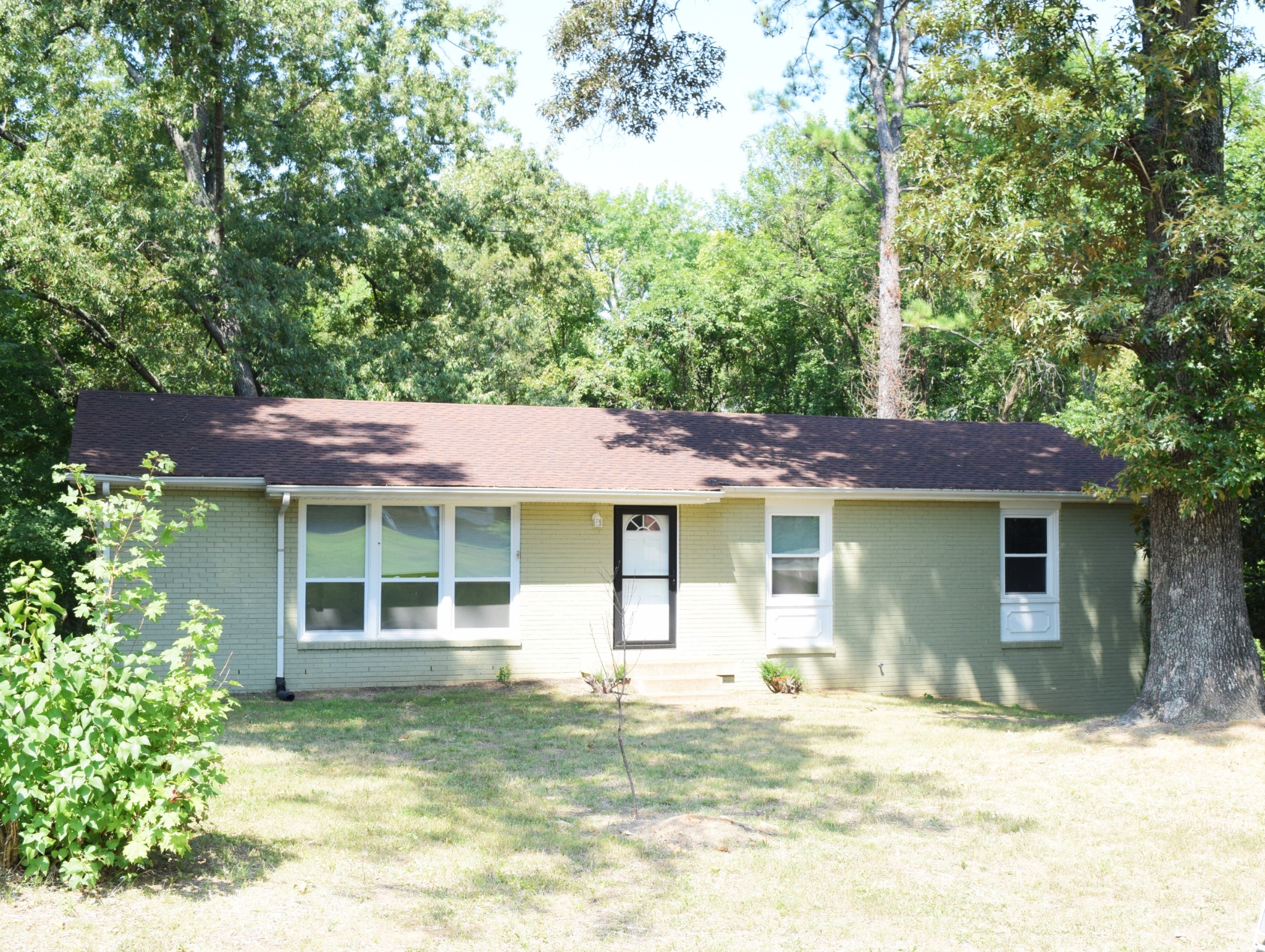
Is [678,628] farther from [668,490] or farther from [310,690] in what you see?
[310,690]

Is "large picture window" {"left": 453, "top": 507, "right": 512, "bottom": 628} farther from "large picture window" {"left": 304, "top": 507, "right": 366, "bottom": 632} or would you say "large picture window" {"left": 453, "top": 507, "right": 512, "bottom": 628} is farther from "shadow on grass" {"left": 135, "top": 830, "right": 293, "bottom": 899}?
"shadow on grass" {"left": 135, "top": 830, "right": 293, "bottom": 899}

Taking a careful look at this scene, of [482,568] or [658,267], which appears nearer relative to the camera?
[482,568]

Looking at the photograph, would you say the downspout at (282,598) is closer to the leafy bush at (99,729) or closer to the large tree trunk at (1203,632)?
the leafy bush at (99,729)

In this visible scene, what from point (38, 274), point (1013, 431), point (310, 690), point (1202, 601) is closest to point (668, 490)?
point (310, 690)

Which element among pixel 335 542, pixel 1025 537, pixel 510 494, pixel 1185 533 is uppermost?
pixel 510 494

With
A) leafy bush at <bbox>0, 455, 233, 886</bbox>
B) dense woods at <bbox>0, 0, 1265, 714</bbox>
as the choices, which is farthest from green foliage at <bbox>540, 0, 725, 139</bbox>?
leafy bush at <bbox>0, 455, 233, 886</bbox>

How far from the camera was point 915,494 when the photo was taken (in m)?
14.6

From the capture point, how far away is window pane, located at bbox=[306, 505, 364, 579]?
13.2 m

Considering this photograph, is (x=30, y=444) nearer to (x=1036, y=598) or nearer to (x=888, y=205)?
(x=1036, y=598)

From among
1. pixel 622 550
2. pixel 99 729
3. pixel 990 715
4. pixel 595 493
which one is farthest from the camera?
pixel 622 550

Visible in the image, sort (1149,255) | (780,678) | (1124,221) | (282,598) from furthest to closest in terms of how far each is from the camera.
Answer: (780,678) → (282,598) → (1124,221) → (1149,255)

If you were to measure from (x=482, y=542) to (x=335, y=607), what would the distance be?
1.97 meters

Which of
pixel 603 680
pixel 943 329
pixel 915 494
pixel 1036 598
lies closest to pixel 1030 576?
pixel 1036 598

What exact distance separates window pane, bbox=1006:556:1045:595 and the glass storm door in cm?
496
